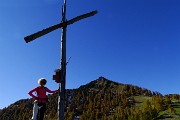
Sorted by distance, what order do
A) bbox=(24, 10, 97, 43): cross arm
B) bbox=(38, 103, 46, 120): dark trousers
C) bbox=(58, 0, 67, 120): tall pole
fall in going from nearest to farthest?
bbox=(58, 0, 67, 120): tall pole, bbox=(24, 10, 97, 43): cross arm, bbox=(38, 103, 46, 120): dark trousers

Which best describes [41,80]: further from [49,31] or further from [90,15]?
[90,15]

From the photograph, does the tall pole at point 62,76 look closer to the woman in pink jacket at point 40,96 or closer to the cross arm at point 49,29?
the cross arm at point 49,29

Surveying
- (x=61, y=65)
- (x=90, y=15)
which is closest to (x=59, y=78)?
(x=61, y=65)

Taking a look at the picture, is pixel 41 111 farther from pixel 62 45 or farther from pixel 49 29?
pixel 49 29

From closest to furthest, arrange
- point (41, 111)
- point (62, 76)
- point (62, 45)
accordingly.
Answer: point (62, 76) → point (41, 111) → point (62, 45)

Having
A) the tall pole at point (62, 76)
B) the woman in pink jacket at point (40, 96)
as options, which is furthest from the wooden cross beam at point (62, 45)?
the woman in pink jacket at point (40, 96)

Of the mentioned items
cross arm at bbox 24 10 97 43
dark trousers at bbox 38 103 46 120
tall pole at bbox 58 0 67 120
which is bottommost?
dark trousers at bbox 38 103 46 120

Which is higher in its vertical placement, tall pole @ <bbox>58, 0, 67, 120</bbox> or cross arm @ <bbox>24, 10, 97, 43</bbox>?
cross arm @ <bbox>24, 10, 97, 43</bbox>

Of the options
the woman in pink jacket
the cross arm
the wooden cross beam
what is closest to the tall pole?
the wooden cross beam

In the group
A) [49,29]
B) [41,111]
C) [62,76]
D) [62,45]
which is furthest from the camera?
[62,45]

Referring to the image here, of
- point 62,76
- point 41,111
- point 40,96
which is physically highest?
point 62,76

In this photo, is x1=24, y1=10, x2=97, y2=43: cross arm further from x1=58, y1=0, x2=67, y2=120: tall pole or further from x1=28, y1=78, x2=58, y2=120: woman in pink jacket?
x1=28, y1=78, x2=58, y2=120: woman in pink jacket

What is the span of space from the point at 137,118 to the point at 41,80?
175 m

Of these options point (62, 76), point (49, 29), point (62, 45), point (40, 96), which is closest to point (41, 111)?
point (40, 96)
